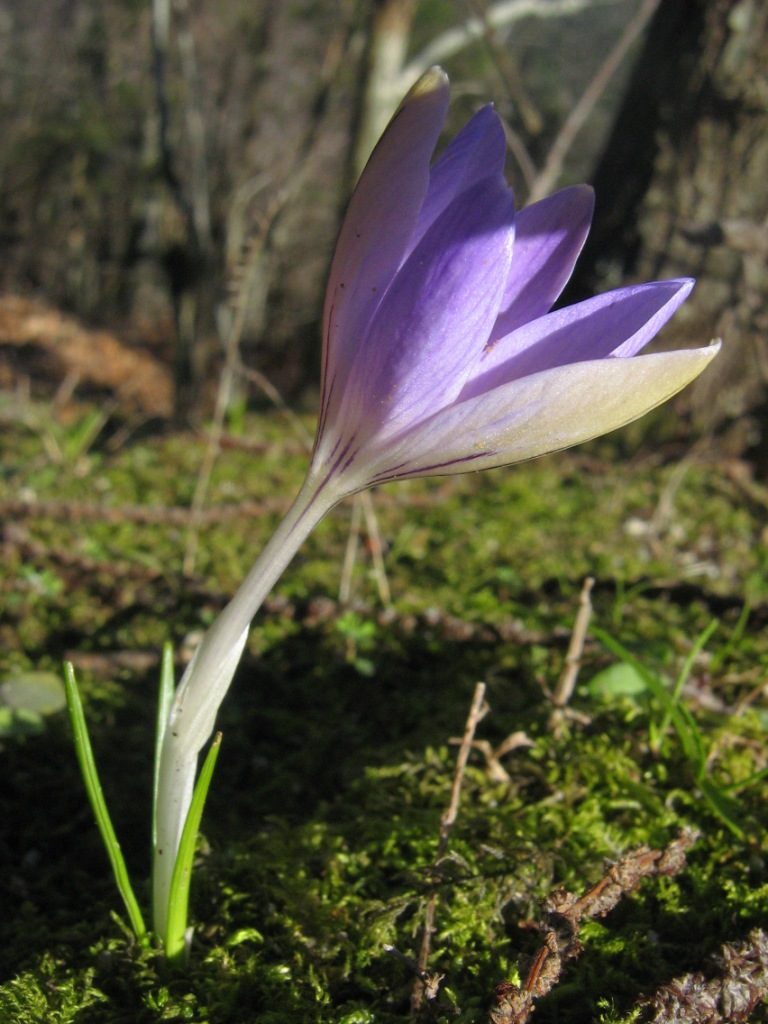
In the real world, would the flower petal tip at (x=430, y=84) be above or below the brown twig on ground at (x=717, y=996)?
above

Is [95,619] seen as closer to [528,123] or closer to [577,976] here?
[577,976]

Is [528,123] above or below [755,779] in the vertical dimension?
above

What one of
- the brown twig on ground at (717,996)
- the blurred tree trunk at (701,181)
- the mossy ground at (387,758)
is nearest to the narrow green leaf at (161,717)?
the mossy ground at (387,758)

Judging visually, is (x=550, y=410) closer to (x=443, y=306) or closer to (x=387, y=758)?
(x=443, y=306)

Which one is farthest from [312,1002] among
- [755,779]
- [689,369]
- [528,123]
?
[528,123]

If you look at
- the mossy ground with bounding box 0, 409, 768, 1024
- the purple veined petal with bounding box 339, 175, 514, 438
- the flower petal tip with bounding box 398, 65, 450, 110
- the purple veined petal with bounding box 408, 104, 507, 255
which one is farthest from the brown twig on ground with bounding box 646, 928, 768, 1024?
the flower petal tip with bounding box 398, 65, 450, 110

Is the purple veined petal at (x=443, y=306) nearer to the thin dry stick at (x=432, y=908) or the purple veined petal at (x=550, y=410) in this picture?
the purple veined petal at (x=550, y=410)
